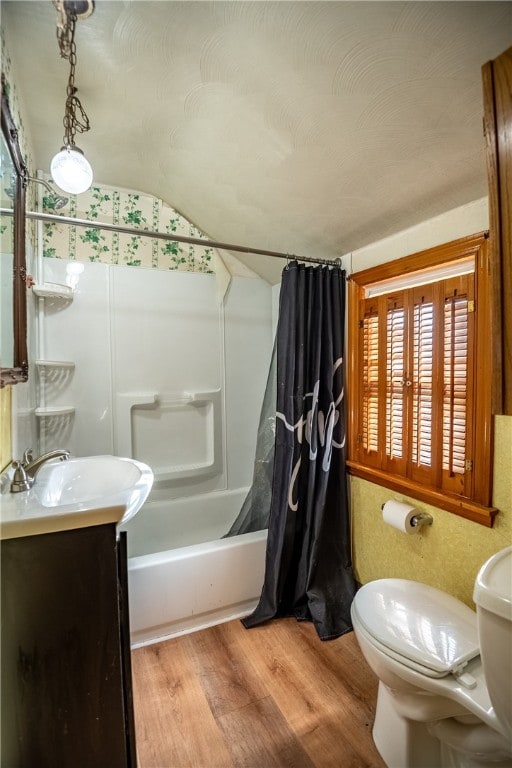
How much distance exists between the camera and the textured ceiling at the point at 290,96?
0.91m

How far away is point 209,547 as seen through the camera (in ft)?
5.66

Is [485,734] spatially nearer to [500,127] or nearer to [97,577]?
[97,577]

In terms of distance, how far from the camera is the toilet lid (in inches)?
38.9

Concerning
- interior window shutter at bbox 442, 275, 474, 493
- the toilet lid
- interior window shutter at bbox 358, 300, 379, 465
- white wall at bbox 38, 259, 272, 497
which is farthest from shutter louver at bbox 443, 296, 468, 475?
white wall at bbox 38, 259, 272, 497

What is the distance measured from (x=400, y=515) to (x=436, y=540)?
0.17 metres

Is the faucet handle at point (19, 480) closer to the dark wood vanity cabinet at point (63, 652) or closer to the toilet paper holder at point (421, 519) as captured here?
the dark wood vanity cabinet at point (63, 652)

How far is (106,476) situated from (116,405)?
982mm

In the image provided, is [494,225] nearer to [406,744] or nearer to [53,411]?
[406,744]

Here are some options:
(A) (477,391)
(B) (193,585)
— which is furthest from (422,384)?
(B) (193,585)

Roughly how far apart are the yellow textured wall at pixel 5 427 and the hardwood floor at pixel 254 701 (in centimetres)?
112

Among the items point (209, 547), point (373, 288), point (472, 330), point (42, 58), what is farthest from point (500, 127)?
point (209, 547)

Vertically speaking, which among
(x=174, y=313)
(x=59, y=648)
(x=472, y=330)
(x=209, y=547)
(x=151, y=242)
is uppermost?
(x=151, y=242)

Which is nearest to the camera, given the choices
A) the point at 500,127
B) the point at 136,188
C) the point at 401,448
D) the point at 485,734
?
the point at 500,127

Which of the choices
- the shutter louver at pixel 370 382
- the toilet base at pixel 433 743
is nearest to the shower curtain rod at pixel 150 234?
the shutter louver at pixel 370 382
